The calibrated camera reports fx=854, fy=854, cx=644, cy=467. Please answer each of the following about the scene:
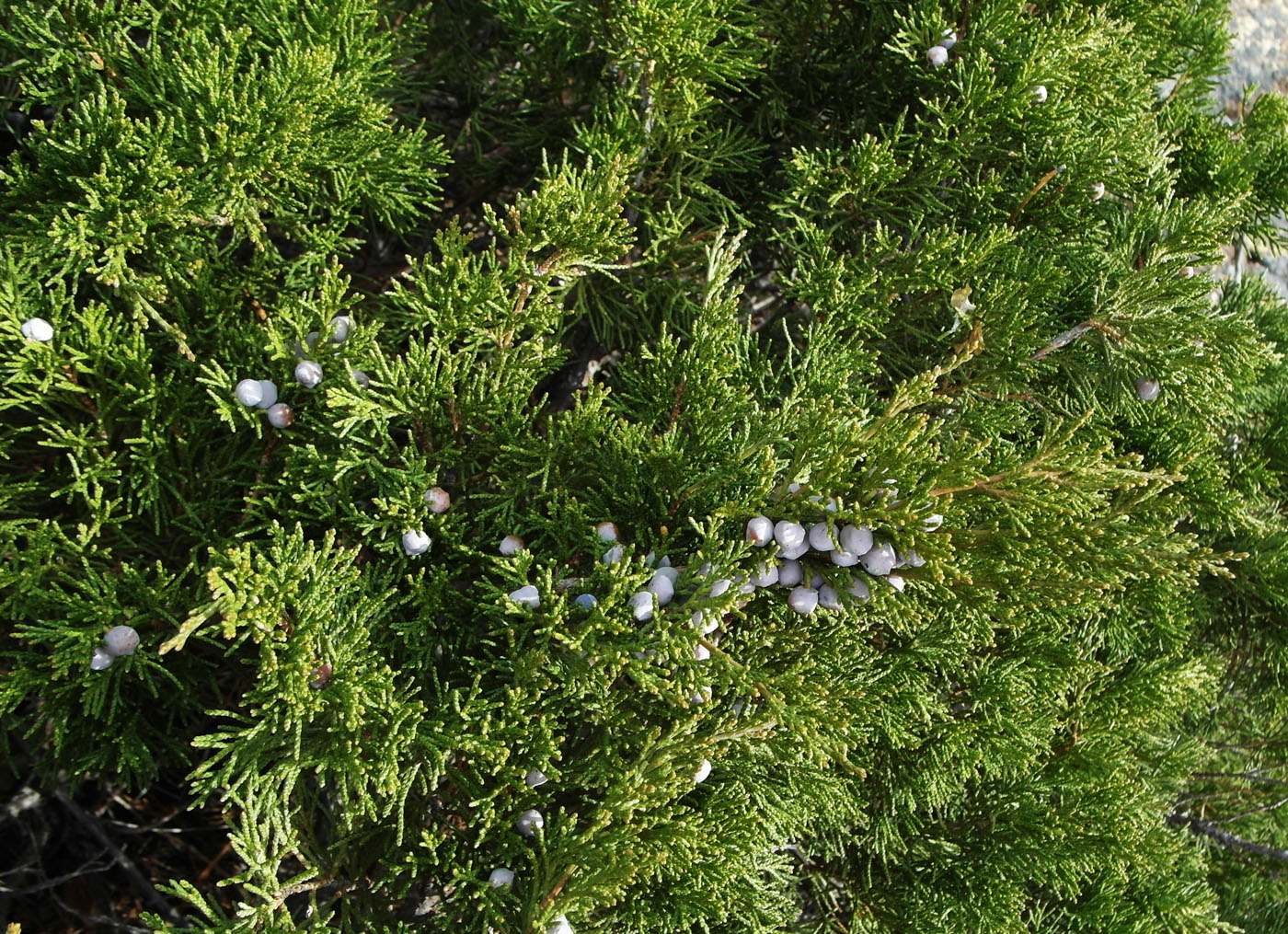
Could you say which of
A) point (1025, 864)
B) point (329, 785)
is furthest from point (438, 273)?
point (1025, 864)

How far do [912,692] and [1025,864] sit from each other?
13.7 inches

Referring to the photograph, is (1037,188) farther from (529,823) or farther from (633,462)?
(529,823)

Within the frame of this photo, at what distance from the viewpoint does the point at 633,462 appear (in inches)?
39.7

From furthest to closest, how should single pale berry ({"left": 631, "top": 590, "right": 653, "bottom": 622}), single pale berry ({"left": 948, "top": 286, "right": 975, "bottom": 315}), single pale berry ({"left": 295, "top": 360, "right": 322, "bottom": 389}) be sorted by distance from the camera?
single pale berry ({"left": 948, "top": 286, "right": 975, "bottom": 315})
single pale berry ({"left": 295, "top": 360, "right": 322, "bottom": 389})
single pale berry ({"left": 631, "top": 590, "right": 653, "bottom": 622})

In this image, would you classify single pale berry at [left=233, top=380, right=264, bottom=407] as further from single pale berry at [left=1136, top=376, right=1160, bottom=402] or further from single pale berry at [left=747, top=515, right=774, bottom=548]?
single pale berry at [left=1136, top=376, right=1160, bottom=402]

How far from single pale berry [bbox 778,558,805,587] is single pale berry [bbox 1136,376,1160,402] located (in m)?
0.69

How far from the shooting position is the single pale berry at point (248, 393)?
1006mm

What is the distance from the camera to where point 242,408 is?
3.35ft

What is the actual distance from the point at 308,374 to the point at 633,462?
392 mm

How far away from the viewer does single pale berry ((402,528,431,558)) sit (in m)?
0.98

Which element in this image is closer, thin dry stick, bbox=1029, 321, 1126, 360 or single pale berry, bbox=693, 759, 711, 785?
single pale berry, bbox=693, 759, 711, 785

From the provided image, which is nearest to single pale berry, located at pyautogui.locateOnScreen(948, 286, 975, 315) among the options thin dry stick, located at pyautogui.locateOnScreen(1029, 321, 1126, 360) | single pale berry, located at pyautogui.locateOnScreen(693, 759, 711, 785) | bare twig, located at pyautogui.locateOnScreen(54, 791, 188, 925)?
thin dry stick, located at pyautogui.locateOnScreen(1029, 321, 1126, 360)

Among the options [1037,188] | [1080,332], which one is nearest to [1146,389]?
[1080,332]

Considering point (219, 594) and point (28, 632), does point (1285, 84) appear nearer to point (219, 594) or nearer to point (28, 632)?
point (219, 594)
